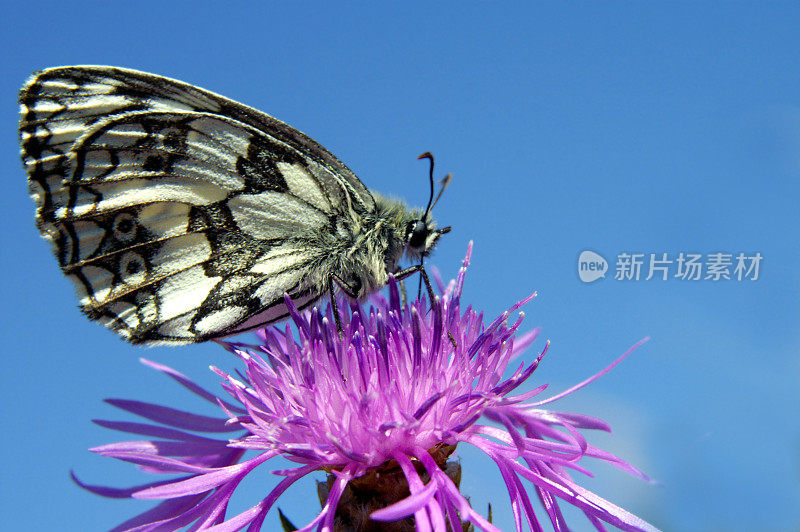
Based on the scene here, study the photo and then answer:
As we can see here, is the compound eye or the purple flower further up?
the compound eye

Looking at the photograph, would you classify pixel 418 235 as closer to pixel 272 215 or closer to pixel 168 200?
pixel 272 215

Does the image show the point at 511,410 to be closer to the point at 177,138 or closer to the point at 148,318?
the point at 148,318

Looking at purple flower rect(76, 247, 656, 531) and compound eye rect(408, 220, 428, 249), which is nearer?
purple flower rect(76, 247, 656, 531)

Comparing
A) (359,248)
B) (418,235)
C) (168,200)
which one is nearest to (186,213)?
(168,200)

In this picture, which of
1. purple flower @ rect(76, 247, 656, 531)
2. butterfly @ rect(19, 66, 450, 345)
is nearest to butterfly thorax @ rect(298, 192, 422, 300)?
butterfly @ rect(19, 66, 450, 345)

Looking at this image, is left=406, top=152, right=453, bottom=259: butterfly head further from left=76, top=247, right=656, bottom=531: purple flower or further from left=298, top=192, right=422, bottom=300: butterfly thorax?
left=76, top=247, right=656, bottom=531: purple flower

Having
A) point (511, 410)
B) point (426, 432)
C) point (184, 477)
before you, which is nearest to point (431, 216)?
point (511, 410)

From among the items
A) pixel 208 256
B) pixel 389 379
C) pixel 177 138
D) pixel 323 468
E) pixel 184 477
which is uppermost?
pixel 177 138

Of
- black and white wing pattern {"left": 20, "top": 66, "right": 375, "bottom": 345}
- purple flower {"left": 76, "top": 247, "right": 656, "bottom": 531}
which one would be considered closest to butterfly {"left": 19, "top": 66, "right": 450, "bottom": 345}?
black and white wing pattern {"left": 20, "top": 66, "right": 375, "bottom": 345}
